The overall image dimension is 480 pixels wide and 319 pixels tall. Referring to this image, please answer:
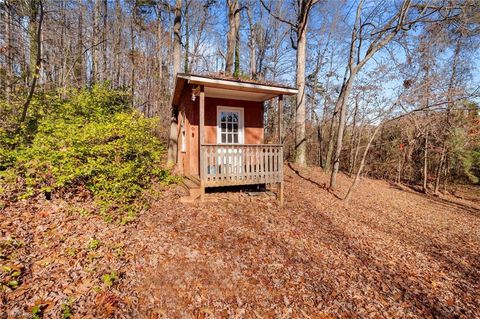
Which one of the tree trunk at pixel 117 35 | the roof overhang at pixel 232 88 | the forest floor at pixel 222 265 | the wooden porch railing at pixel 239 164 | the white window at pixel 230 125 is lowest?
the forest floor at pixel 222 265

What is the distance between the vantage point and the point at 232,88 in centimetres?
683

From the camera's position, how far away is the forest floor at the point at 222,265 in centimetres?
311

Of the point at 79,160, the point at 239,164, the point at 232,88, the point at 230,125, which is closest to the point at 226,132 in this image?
the point at 230,125

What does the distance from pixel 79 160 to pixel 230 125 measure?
15.4 ft

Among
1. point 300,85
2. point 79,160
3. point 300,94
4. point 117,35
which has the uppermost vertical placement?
point 117,35

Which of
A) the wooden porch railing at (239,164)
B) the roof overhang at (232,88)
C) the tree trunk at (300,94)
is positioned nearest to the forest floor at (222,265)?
the wooden porch railing at (239,164)

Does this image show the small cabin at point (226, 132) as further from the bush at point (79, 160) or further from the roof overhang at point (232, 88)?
the bush at point (79, 160)

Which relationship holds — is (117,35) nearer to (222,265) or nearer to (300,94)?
(300,94)

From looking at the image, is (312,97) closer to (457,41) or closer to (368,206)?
(457,41)

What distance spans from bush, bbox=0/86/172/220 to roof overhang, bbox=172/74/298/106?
2084 millimetres

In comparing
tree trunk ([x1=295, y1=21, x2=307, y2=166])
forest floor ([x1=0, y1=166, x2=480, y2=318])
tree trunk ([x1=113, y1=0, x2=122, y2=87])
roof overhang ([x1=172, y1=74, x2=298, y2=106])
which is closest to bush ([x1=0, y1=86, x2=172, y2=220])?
forest floor ([x1=0, y1=166, x2=480, y2=318])

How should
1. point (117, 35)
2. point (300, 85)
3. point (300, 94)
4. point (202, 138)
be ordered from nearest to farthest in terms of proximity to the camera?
point (202, 138)
point (300, 94)
point (300, 85)
point (117, 35)

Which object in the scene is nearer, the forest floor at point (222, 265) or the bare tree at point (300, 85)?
the forest floor at point (222, 265)

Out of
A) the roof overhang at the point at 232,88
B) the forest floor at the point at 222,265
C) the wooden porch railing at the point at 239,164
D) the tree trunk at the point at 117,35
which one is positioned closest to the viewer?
the forest floor at the point at 222,265
